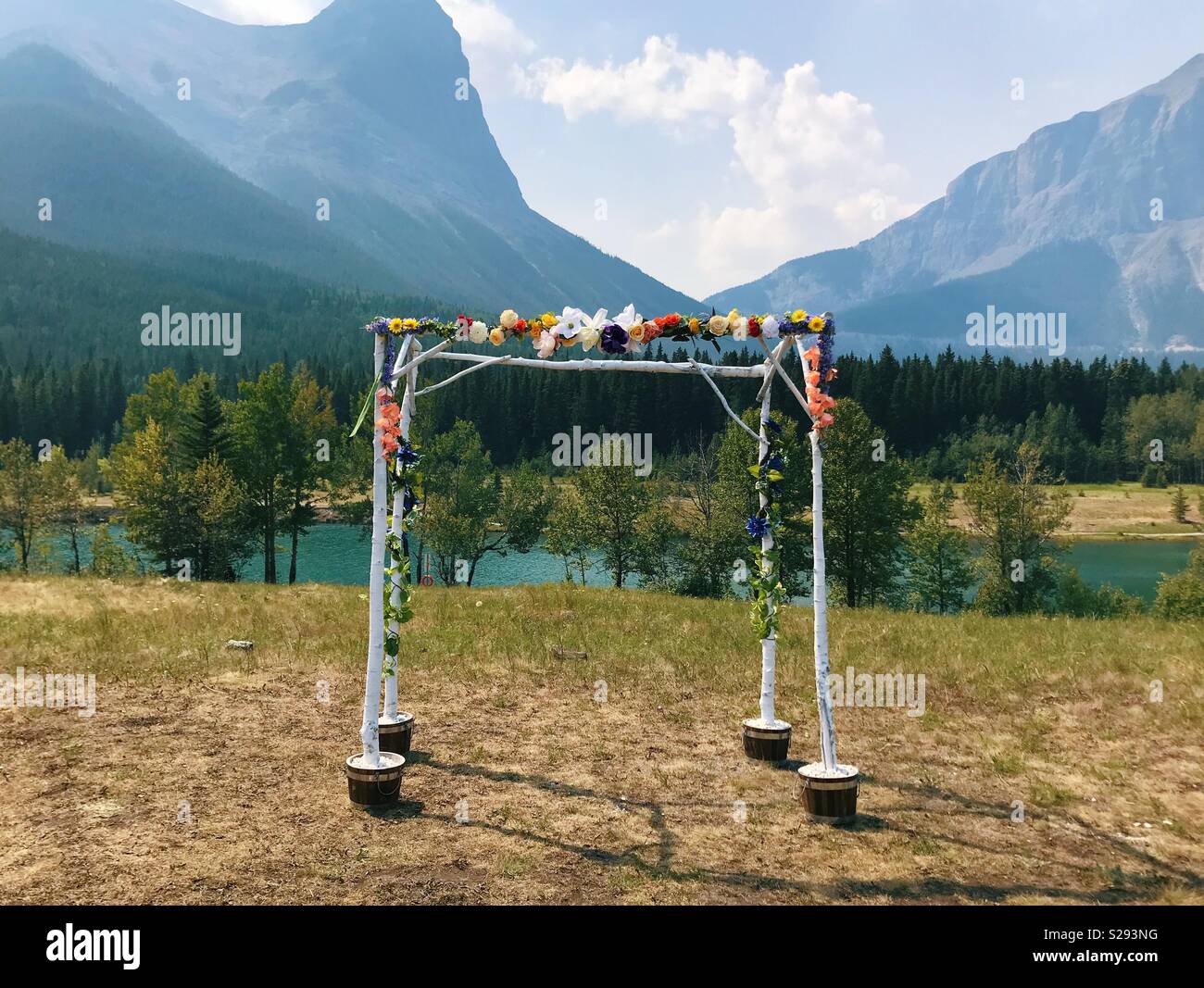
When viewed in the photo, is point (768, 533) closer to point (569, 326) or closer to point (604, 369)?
point (604, 369)

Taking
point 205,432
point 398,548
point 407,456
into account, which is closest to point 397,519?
point 398,548

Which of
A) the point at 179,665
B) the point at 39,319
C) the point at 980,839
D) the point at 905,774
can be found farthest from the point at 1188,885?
the point at 39,319

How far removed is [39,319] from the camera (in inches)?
7023

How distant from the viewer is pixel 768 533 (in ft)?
35.1

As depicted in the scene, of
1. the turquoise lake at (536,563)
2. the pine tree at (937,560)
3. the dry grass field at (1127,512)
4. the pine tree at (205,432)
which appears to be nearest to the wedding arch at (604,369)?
the pine tree at (937,560)

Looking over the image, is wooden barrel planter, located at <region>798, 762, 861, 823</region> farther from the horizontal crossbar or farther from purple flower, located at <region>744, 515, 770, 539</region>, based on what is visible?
the horizontal crossbar

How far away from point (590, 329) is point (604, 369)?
0.59m

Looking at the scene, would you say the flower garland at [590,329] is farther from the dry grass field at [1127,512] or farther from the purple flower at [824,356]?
the dry grass field at [1127,512]

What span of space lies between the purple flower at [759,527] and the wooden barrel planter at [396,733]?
5.16 m

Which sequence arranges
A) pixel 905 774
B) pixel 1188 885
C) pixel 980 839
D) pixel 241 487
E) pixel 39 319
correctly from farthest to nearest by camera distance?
pixel 39 319
pixel 241 487
pixel 905 774
pixel 980 839
pixel 1188 885

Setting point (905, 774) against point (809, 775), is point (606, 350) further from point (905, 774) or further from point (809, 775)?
point (905, 774)

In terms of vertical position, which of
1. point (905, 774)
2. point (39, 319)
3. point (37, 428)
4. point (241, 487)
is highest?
point (39, 319)
